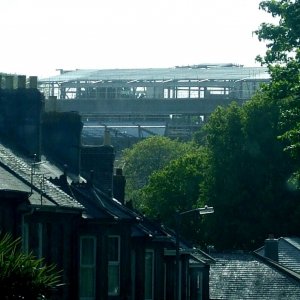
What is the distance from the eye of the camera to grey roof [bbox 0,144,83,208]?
4206 cm

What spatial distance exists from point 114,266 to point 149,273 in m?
7.24

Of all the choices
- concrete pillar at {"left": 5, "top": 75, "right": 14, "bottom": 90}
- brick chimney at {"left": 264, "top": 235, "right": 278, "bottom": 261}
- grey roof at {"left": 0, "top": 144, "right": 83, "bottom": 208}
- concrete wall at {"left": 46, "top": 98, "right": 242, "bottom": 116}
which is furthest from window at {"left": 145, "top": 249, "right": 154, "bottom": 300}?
concrete wall at {"left": 46, "top": 98, "right": 242, "bottom": 116}

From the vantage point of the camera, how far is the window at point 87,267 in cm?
4722

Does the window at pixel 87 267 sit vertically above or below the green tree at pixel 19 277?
below

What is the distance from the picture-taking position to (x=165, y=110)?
650ft

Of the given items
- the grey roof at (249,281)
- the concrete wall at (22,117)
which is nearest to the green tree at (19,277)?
the concrete wall at (22,117)

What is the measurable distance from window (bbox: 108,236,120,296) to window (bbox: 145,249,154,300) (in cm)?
603

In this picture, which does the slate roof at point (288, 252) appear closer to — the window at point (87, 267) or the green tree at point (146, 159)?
the window at point (87, 267)

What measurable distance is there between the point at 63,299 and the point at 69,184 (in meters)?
4.87

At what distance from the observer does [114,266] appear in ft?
162

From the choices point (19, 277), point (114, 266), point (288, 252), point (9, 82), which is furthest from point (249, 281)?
point (19, 277)

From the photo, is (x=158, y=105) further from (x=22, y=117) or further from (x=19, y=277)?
(x=19, y=277)

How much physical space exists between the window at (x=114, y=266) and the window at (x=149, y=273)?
6031mm

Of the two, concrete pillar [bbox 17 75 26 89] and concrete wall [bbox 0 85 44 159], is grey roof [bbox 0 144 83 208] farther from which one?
concrete pillar [bbox 17 75 26 89]
